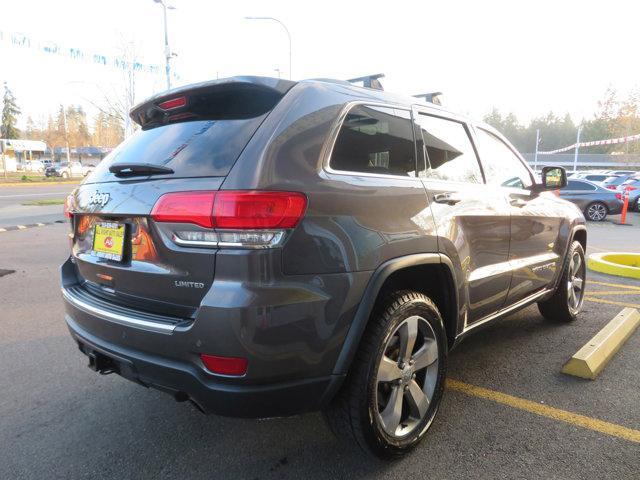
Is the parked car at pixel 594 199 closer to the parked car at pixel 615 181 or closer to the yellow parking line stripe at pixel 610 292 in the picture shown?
Result: the parked car at pixel 615 181

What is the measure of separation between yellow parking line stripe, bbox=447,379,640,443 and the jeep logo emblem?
2.43 meters

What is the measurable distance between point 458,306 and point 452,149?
1.00m

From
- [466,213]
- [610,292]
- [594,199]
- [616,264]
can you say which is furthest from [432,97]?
Result: [594,199]

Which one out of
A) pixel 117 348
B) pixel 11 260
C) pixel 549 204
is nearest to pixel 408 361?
pixel 117 348

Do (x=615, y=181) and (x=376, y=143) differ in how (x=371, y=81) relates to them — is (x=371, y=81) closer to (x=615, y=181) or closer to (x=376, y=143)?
(x=376, y=143)

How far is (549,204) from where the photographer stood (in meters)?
4.02

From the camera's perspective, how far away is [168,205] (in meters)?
2.00

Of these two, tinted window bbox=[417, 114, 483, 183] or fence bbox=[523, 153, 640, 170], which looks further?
fence bbox=[523, 153, 640, 170]

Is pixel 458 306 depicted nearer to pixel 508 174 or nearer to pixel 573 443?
pixel 573 443

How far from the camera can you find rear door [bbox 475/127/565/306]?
11.1 feet

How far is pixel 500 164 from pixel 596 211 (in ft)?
48.7

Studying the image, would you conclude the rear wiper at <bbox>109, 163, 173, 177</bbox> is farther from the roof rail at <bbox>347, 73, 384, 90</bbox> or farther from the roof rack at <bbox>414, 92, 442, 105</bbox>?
the roof rack at <bbox>414, 92, 442, 105</bbox>

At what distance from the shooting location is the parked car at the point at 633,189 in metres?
19.0

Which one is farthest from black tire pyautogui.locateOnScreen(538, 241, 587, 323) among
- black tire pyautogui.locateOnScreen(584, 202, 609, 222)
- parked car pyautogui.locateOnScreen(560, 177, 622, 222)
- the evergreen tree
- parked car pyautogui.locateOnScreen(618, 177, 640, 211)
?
the evergreen tree
